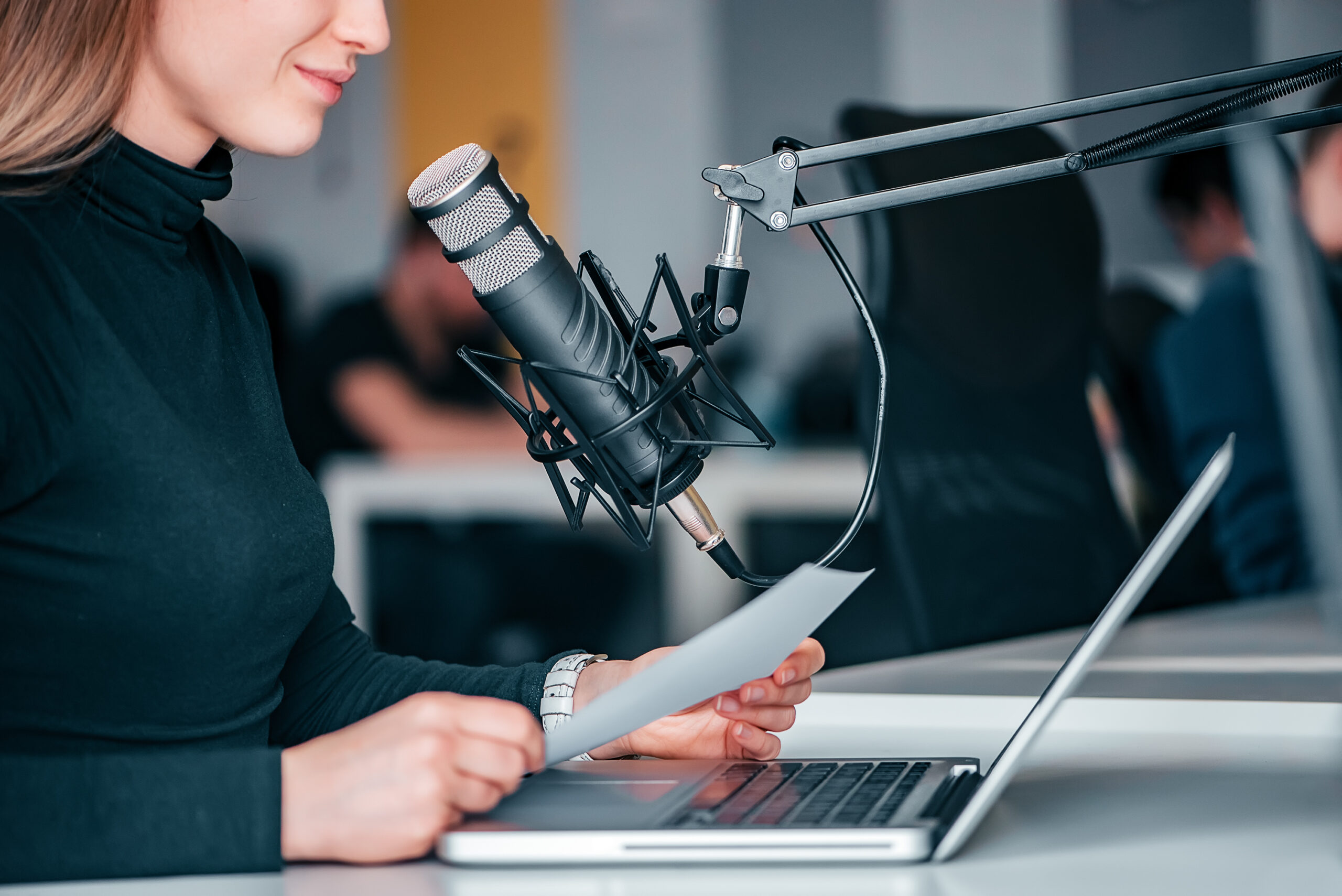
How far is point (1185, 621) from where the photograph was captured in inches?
54.2

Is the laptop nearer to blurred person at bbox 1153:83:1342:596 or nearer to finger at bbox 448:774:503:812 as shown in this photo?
finger at bbox 448:774:503:812

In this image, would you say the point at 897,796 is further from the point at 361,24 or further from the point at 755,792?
the point at 361,24

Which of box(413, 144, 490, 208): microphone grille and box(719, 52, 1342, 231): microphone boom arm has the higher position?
box(413, 144, 490, 208): microphone grille

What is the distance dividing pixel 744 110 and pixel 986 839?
4011mm

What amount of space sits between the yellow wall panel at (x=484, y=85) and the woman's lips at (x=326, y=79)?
3.59 m

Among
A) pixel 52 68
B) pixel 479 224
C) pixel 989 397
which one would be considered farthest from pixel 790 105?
pixel 479 224

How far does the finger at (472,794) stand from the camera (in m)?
0.60

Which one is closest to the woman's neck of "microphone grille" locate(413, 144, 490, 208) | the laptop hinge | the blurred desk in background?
"microphone grille" locate(413, 144, 490, 208)

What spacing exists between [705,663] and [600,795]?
0.42ft

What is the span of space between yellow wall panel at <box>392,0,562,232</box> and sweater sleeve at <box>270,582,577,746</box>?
138 inches

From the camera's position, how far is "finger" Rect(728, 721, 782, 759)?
78 cm

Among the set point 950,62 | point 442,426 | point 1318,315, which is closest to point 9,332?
point 1318,315

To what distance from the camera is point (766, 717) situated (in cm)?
80

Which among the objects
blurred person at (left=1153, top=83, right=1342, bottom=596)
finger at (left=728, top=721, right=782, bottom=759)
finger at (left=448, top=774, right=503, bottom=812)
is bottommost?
blurred person at (left=1153, top=83, right=1342, bottom=596)
